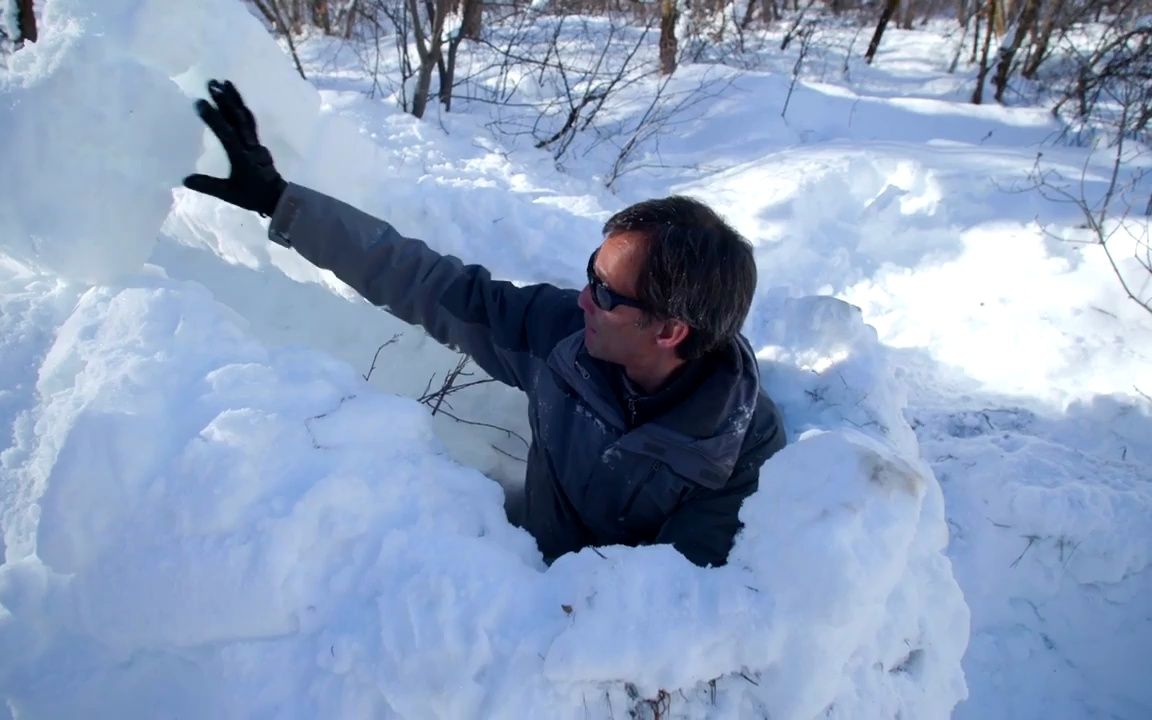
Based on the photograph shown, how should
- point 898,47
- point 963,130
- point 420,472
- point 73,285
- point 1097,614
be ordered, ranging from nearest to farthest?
1. point 420,472
2. point 73,285
3. point 1097,614
4. point 963,130
5. point 898,47

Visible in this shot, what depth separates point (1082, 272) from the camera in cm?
375

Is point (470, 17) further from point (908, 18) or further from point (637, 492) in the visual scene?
point (908, 18)

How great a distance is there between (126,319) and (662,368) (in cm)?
137

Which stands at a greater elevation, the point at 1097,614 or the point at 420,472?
the point at 420,472

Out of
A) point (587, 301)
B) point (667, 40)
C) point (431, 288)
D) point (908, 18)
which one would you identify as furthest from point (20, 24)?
point (908, 18)

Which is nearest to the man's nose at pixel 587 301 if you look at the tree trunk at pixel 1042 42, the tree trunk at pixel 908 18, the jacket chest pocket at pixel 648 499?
the jacket chest pocket at pixel 648 499

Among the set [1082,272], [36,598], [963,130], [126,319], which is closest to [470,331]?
[126,319]

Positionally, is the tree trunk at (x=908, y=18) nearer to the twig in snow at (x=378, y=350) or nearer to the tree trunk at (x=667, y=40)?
the tree trunk at (x=667, y=40)

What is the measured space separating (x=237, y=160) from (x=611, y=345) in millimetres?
1219

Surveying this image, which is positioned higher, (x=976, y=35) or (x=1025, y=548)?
(x=976, y=35)

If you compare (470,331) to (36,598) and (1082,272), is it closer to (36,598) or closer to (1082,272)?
(36,598)

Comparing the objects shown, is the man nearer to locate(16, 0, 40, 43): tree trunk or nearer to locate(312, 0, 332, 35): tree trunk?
locate(16, 0, 40, 43): tree trunk

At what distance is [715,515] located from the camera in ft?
5.71

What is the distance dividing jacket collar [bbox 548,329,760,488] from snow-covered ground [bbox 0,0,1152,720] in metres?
0.24
